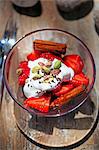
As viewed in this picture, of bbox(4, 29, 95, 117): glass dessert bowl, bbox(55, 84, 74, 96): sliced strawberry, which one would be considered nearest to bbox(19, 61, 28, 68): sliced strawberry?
bbox(4, 29, 95, 117): glass dessert bowl

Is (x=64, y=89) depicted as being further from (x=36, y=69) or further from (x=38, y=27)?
(x=38, y=27)

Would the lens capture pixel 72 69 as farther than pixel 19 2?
No

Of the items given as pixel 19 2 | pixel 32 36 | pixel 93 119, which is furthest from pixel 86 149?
pixel 19 2

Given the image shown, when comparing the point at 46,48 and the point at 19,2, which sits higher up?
the point at 19,2

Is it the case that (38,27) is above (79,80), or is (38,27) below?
above

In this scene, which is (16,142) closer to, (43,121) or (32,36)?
(43,121)

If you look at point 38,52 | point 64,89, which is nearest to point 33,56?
point 38,52

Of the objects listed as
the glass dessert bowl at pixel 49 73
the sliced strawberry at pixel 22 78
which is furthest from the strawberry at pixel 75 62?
the sliced strawberry at pixel 22 78

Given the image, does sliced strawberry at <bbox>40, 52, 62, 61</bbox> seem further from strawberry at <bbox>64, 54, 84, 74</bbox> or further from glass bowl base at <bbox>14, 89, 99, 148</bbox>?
glass bowl base at <bbox>14, 89, 99, 148</bbox>
